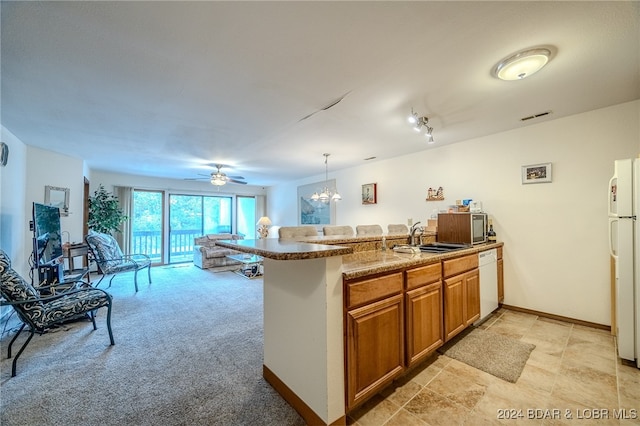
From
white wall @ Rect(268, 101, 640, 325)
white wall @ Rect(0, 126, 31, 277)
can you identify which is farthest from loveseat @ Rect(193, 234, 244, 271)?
white wall @ Rect(268, 101, 640, 325)

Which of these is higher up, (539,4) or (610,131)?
(539,4)

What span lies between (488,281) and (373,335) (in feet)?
7.18

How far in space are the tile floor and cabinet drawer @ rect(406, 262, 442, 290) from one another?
2.48ft

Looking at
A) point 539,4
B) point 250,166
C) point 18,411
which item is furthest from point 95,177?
point 539,4

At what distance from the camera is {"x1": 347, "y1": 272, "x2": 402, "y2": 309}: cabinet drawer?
5.07 ft

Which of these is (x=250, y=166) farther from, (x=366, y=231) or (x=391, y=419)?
(x=391, y=419)

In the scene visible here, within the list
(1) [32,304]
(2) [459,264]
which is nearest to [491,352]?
(2) [459,264]

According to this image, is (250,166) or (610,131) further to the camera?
(250,166)

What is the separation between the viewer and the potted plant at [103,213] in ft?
17.9

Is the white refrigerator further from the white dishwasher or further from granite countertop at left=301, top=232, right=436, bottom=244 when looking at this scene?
granite countertop at left=301, top=232, right=436, bottom=244

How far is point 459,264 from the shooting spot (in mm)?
2475

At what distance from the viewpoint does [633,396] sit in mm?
1734

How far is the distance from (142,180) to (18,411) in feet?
20.2

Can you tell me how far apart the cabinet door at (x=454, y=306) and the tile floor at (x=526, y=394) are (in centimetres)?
28
